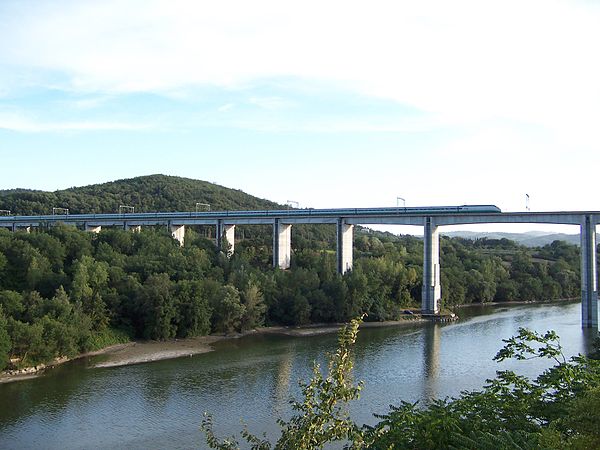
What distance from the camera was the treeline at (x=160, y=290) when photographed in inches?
1042

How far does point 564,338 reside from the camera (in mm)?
30938

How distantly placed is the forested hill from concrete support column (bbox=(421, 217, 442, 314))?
129 ft

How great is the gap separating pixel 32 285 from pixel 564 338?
92.6 feet

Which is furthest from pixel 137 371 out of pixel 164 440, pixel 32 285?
pixel 32 285

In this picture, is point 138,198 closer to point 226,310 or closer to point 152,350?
point 226,310

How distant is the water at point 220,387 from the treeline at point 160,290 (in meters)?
1.94

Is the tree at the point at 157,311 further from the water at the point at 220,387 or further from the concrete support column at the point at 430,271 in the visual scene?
the concrete support column at the point at 430,271

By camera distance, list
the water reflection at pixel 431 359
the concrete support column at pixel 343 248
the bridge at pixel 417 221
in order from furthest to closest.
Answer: the concrete support column at pixel 343 248 → the bridge at pixel 417 221 → the water reflection at pixel 431 359

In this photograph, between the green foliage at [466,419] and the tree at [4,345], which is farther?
the tree at [4,345]

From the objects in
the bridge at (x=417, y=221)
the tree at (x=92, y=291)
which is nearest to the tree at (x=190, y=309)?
the tree at (x=92, y=291)

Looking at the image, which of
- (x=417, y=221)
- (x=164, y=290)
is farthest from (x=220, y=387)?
(x=417, y=221)

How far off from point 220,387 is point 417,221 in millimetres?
24231

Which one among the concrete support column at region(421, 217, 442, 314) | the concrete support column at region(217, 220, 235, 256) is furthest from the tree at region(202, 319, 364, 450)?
the concrete support column at region(217, 220, 235, 256)

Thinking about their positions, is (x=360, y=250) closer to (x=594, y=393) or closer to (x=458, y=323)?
(x=458, y=323)
